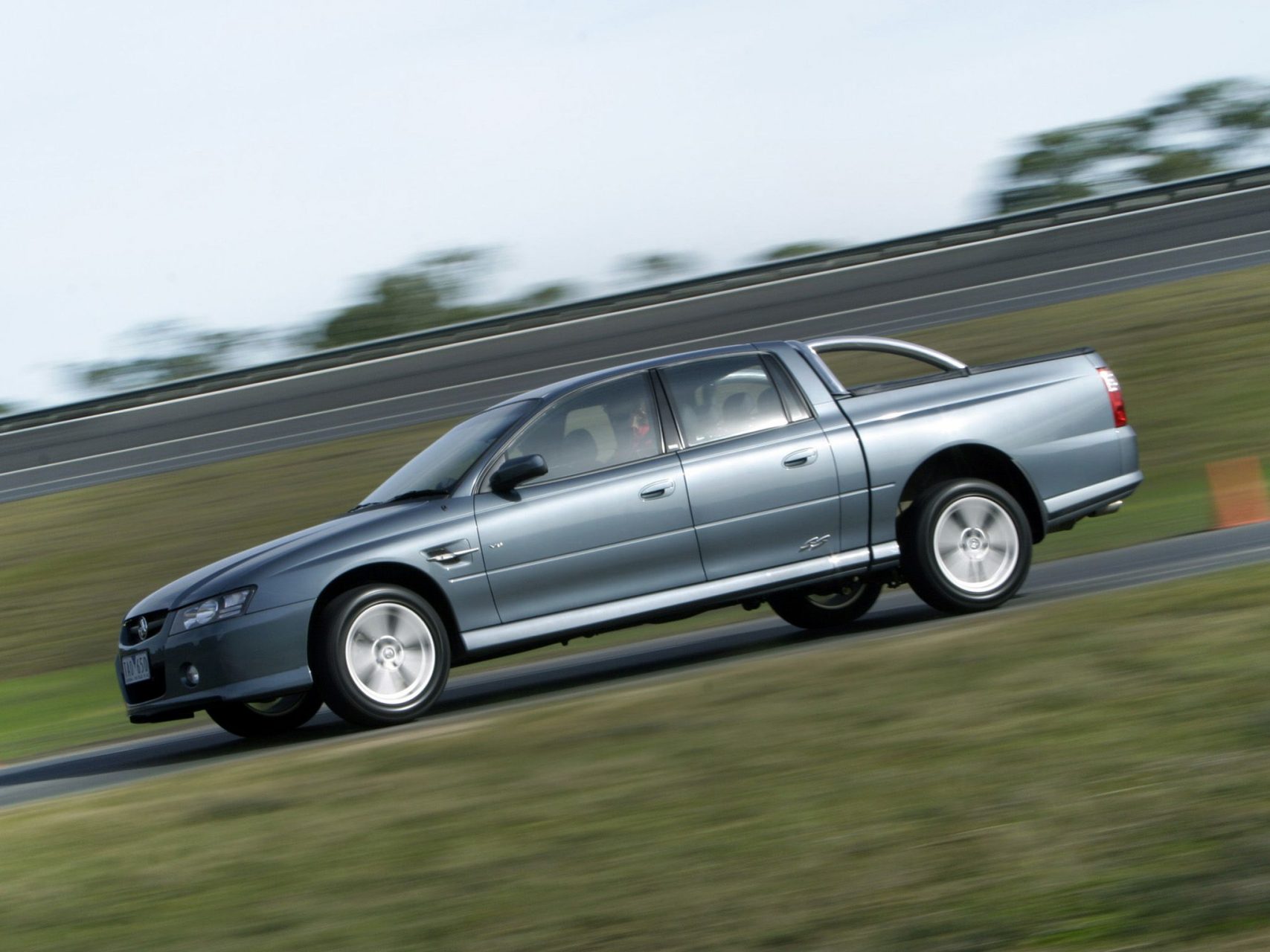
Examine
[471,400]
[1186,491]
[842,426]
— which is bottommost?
[1186,491]

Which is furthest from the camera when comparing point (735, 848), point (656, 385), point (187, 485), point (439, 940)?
point (187, 485)

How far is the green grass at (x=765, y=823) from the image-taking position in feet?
13.0

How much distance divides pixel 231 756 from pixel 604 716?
7.73ft

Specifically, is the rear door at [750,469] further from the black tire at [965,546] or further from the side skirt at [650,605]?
the black tire at [965,546]

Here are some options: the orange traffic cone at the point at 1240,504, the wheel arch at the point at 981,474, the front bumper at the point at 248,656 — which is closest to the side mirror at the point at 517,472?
the front bumper at the point at 248,656

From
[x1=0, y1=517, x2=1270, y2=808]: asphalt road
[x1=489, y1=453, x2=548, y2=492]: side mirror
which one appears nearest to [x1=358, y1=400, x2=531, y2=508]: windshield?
[x1=489, y1=453, x2=548, y2=492]: side mirror

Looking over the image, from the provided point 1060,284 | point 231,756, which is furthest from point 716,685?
point 1060,284

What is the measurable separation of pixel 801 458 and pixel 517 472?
5.40 feet

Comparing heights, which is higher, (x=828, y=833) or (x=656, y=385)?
(x=656, y=385)

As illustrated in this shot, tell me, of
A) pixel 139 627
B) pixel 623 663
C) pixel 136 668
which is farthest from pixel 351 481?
pixel 136 668

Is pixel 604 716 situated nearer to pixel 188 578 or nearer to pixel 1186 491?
pixel 188 578

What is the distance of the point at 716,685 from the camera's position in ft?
23.9

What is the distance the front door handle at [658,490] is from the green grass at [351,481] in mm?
6207

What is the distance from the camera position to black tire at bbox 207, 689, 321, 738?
28.9 feet
